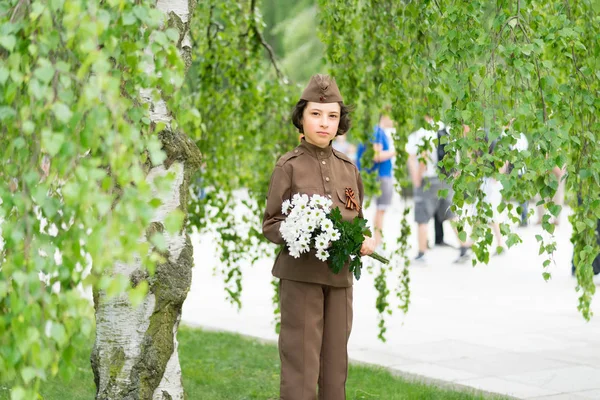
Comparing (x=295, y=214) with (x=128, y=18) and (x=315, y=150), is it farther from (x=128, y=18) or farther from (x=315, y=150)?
(x=128, y=18)

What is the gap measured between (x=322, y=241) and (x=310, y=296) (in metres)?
0.30

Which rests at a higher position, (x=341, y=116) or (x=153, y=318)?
(x=341, y=116)

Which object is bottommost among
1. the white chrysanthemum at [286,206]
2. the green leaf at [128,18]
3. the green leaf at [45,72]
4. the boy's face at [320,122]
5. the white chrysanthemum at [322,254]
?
the white chrysanthemum at [322,254]

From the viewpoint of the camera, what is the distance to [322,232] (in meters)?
3.54

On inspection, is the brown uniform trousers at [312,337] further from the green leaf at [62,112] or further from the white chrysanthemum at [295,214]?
the green leaf at [62,112]

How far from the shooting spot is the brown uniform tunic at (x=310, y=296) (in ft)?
12.1

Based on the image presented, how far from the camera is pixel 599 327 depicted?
7109 mm

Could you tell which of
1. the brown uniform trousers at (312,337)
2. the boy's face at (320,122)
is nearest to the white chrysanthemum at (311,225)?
the brown uniform trousers at (312,337)

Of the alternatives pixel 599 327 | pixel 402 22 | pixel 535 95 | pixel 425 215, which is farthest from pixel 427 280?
pixel 535 95

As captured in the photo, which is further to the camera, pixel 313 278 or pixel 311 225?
pixel 313 278

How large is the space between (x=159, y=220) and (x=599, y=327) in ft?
15.1

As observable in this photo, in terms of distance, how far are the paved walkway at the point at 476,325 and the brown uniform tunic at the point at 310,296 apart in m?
1.53

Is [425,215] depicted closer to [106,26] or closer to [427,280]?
[427,280]

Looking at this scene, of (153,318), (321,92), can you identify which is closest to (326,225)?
(321,92)
